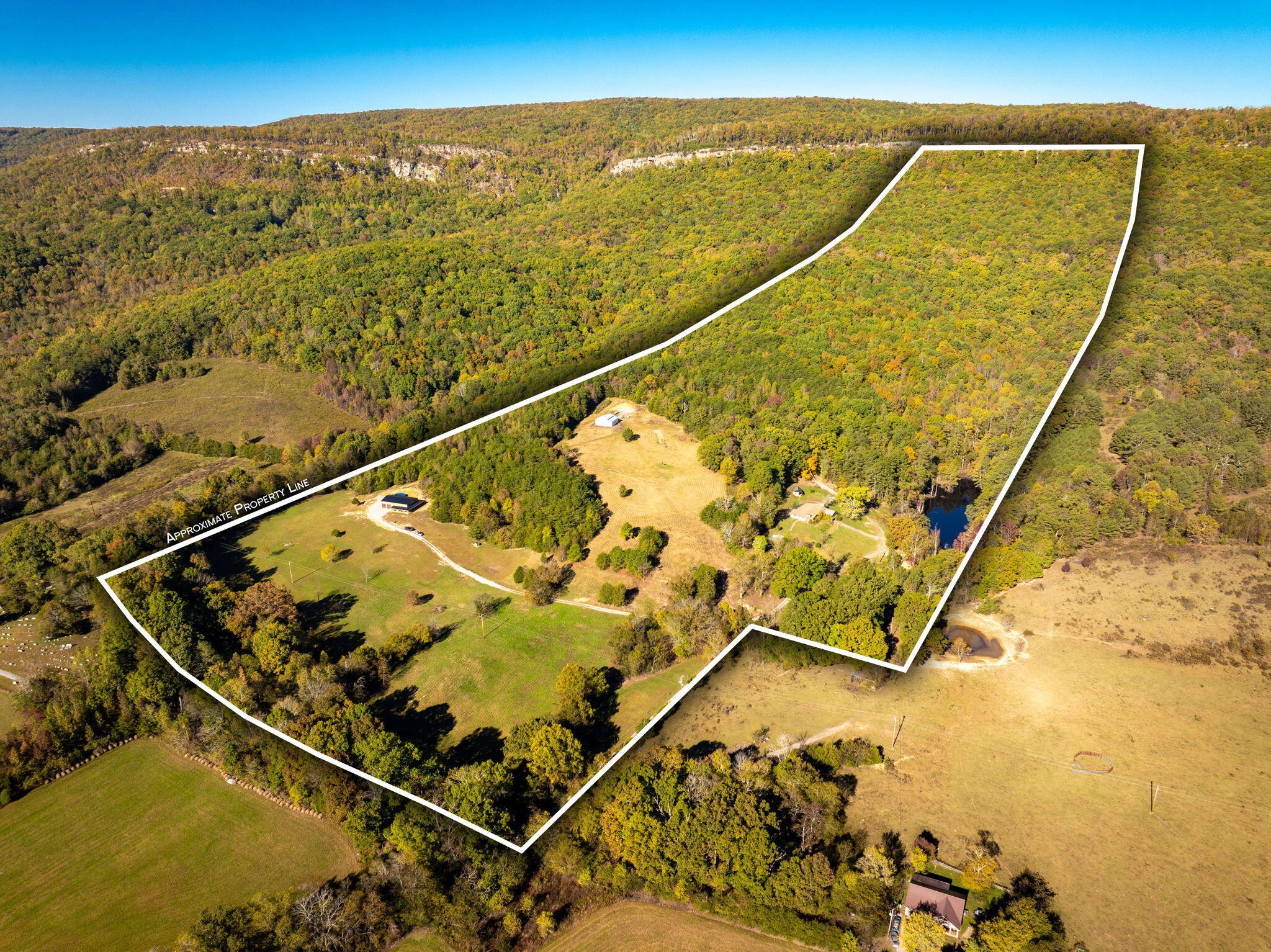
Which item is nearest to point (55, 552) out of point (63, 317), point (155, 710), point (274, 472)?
point (155, 710)

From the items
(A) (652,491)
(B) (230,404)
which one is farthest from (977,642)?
(B) (230,404)

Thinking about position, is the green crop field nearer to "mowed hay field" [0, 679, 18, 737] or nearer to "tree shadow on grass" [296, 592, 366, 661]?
"mowed hay field" [0, 679, 18, 737]

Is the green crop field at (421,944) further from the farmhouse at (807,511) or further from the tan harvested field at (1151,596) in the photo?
the tan harvested field at (1151,596)

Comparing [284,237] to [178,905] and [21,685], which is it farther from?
[178,905]

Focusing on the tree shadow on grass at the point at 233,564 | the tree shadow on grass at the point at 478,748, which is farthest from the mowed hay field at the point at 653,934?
the tree shadow on grass at the point at 233,564

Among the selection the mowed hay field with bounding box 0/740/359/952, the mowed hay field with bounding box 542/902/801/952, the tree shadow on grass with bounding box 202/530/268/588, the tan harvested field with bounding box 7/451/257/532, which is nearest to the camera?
the tree shadow on grass with bounding box 202/530/268/588

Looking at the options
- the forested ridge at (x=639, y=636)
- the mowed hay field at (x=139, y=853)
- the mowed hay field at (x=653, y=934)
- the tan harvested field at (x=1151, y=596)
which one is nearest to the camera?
the forested ridge at (x=639, y=636)
